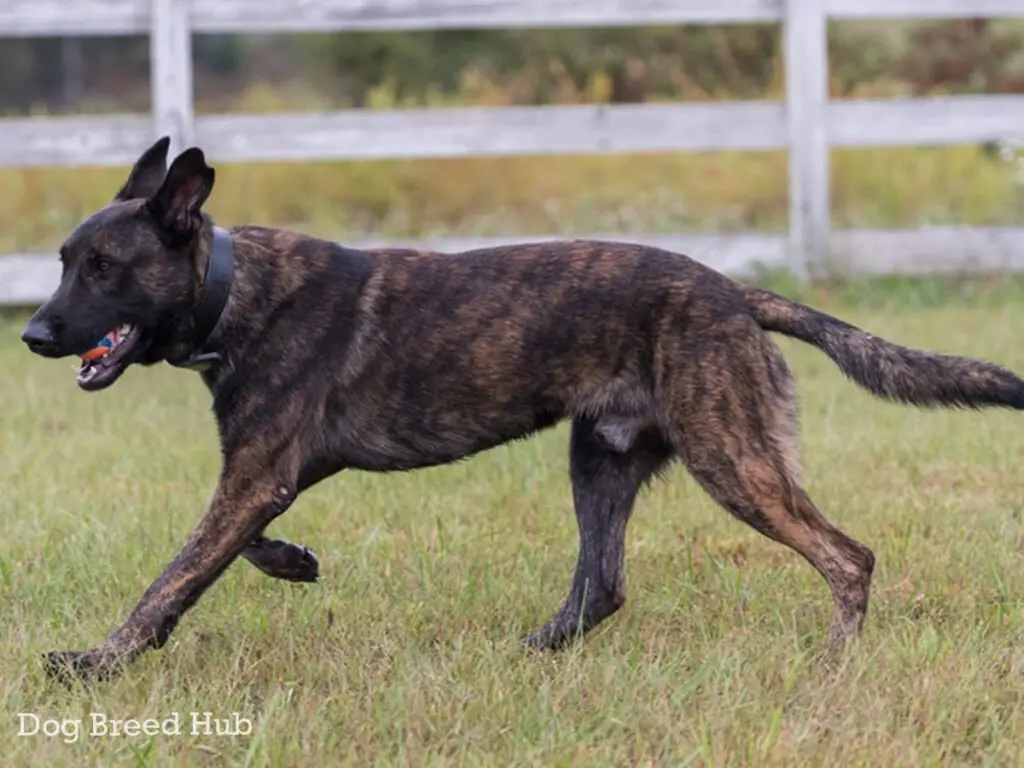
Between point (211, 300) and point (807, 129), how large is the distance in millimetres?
6141

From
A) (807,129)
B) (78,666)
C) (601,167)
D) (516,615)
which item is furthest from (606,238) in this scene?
(78,666)

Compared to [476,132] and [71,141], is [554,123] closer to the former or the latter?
[476,132]

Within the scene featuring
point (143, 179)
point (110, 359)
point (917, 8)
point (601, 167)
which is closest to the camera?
point (110, 359)

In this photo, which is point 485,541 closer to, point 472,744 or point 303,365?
point 303,365

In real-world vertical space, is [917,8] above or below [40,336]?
above

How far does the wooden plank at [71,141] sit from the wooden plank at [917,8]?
4026 mm

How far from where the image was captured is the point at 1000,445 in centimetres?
586

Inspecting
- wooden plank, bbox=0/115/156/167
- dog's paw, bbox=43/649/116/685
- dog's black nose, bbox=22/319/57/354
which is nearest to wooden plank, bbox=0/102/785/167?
wooden plank, bbox=0/115/156/167

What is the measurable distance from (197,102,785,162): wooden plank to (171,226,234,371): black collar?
17.4 feet

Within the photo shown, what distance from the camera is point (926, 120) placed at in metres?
9.31

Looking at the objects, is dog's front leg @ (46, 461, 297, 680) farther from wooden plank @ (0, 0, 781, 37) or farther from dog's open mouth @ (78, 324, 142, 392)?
wooden plank @ (0, 0, 781, 37)

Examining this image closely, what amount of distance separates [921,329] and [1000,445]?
2.47 meters

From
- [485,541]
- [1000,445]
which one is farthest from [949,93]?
[485,541]

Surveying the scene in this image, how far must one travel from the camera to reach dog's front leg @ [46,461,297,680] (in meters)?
3.65
